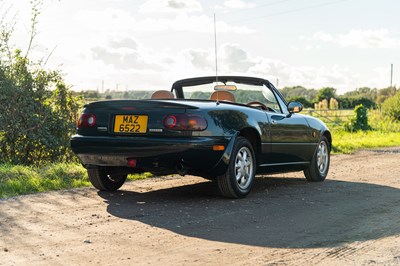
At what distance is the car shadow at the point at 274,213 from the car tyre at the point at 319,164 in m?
0.50

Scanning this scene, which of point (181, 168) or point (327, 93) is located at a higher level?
point (327, 93)

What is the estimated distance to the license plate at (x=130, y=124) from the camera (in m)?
7.14

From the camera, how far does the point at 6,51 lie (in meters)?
11.8

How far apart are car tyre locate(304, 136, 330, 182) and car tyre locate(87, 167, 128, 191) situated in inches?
114

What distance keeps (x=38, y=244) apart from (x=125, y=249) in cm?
71

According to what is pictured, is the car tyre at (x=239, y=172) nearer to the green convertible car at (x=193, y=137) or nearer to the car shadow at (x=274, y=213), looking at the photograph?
the green convertible car at (x=193, y=137)

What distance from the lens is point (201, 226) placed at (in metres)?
5.95

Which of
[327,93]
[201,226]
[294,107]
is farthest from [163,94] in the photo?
[327,93]

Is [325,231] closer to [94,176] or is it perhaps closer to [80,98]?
[94,176]

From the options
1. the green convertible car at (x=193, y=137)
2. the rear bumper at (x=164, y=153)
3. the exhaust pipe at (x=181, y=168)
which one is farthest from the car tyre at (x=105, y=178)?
the exhaust pipe at (x=181, y=168)

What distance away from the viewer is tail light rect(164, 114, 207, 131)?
275 inches

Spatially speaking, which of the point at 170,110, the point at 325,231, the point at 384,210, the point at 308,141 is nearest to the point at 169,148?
the point at 170,110

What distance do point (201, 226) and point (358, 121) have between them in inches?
922

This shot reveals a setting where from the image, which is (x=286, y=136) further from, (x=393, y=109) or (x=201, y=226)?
(x=393, y=109)
